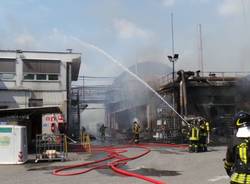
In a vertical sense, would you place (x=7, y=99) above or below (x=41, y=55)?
below

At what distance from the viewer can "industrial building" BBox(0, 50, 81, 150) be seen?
30.2 m

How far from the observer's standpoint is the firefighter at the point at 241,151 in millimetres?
4316

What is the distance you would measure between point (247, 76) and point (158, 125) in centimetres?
768

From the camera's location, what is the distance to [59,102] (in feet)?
102

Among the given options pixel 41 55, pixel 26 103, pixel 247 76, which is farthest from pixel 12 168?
pixel 247 76

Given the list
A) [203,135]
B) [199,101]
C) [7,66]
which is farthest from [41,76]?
[203,135]

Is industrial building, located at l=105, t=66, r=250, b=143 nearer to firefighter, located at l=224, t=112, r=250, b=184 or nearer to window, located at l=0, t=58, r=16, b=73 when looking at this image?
window, located at l=0, t=58, r=16, b=73

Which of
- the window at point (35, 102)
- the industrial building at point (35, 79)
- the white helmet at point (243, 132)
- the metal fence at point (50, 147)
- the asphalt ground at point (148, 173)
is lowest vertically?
the asphalt ground at point (148, 173)

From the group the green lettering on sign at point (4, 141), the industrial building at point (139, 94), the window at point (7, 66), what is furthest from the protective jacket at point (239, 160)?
the industrial building at point (139, 94)

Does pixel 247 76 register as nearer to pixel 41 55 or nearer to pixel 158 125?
pixel 158 125

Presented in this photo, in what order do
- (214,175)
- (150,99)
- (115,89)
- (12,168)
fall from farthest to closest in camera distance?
(115,89)
(150,99)
(12,168)
(214,175)

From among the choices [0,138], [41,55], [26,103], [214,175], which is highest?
[41,55]

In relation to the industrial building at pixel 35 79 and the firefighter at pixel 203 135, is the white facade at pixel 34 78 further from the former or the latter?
the firefighter at pixel 203 135

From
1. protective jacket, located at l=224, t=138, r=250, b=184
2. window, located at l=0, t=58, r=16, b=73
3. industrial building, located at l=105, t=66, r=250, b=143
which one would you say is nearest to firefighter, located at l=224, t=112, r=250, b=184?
protective jacket, located at l=224, t=138, r=250, b=184
